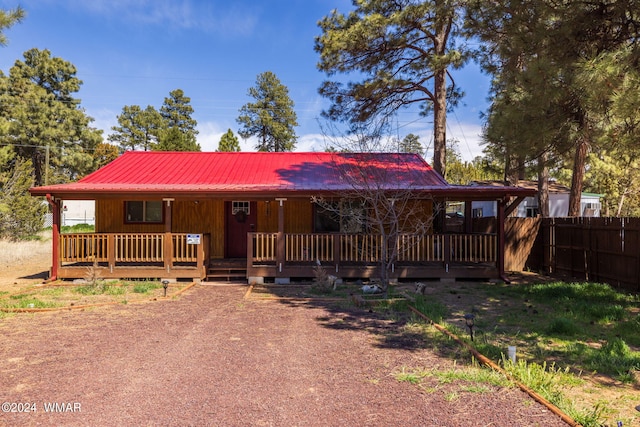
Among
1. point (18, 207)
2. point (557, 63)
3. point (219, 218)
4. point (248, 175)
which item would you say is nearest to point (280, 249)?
point (219, 218)

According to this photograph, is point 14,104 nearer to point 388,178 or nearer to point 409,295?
point 388,178

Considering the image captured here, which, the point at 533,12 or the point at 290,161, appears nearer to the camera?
the point at 533,12

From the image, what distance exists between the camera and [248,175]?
13.7 meters

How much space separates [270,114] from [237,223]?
32726 mm

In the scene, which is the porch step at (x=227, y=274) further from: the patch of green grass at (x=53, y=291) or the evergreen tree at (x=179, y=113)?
the evergreen tree at (x=179, y=113)

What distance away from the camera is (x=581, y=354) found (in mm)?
5160

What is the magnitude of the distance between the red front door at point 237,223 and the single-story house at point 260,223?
0.11ft

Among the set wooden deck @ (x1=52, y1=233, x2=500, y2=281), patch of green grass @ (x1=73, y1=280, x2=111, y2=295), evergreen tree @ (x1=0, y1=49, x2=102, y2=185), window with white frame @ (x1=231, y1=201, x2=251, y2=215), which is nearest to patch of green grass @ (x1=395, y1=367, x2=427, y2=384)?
wooden deck @ (x1=52, y1=233, x2=500, y2=281)

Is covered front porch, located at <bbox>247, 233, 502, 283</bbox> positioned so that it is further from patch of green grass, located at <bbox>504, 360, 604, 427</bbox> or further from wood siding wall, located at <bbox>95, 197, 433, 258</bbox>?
patch of green grass, located at <bbox>504, 360, 604, 427</bbox>

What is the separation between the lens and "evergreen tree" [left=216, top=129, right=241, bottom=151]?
3881cm

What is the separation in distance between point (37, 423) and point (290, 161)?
12.5 metres

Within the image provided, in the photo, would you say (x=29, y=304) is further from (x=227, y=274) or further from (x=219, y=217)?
(x=219, y=217)

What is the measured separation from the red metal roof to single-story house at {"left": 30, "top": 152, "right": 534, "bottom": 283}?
0.04 metres

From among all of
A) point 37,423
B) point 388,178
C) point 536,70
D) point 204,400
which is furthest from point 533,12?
point 37,423
